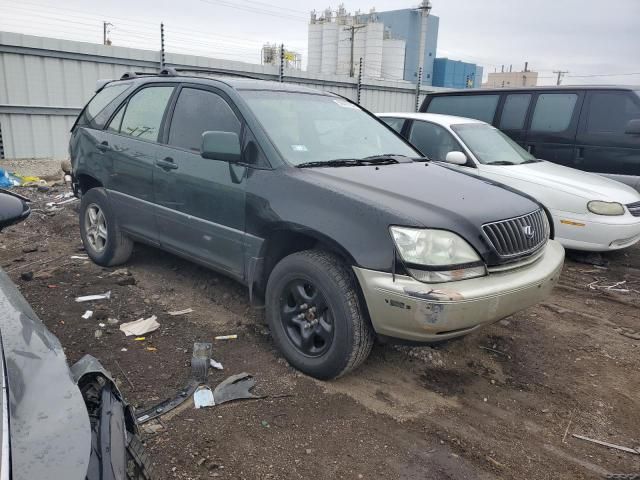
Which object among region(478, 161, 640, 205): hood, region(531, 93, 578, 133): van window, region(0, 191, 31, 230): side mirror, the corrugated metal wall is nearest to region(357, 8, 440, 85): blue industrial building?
the corrugated metal wall

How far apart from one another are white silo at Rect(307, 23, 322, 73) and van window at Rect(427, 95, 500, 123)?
29.8 m

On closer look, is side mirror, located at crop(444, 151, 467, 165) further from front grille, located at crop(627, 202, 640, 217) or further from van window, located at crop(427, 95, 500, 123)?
van window, located at crop(427, 95, 500, 123)

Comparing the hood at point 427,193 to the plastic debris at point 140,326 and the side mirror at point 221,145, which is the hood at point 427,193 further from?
the plastic debris at point 140,326

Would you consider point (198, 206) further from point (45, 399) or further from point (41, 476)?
point (41, 476)

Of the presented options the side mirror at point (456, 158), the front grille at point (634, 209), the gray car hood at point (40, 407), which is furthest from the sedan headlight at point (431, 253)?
the front grille at point (634, 209)

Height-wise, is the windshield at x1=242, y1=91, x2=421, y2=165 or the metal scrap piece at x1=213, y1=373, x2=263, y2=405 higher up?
the windshield at x1=242, y1=91, x2=421, y2=165

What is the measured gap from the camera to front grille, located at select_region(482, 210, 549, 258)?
294 cm

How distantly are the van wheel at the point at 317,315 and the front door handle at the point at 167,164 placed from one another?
51.9 inches

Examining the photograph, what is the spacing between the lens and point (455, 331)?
9.16ft

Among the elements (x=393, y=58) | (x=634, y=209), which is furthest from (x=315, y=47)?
(x=634, y=209)

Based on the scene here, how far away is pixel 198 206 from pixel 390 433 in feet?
6.90

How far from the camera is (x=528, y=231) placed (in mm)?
3176

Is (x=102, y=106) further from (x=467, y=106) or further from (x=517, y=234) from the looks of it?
(x=467, y=106)

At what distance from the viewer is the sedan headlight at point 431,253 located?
2.73 metres
